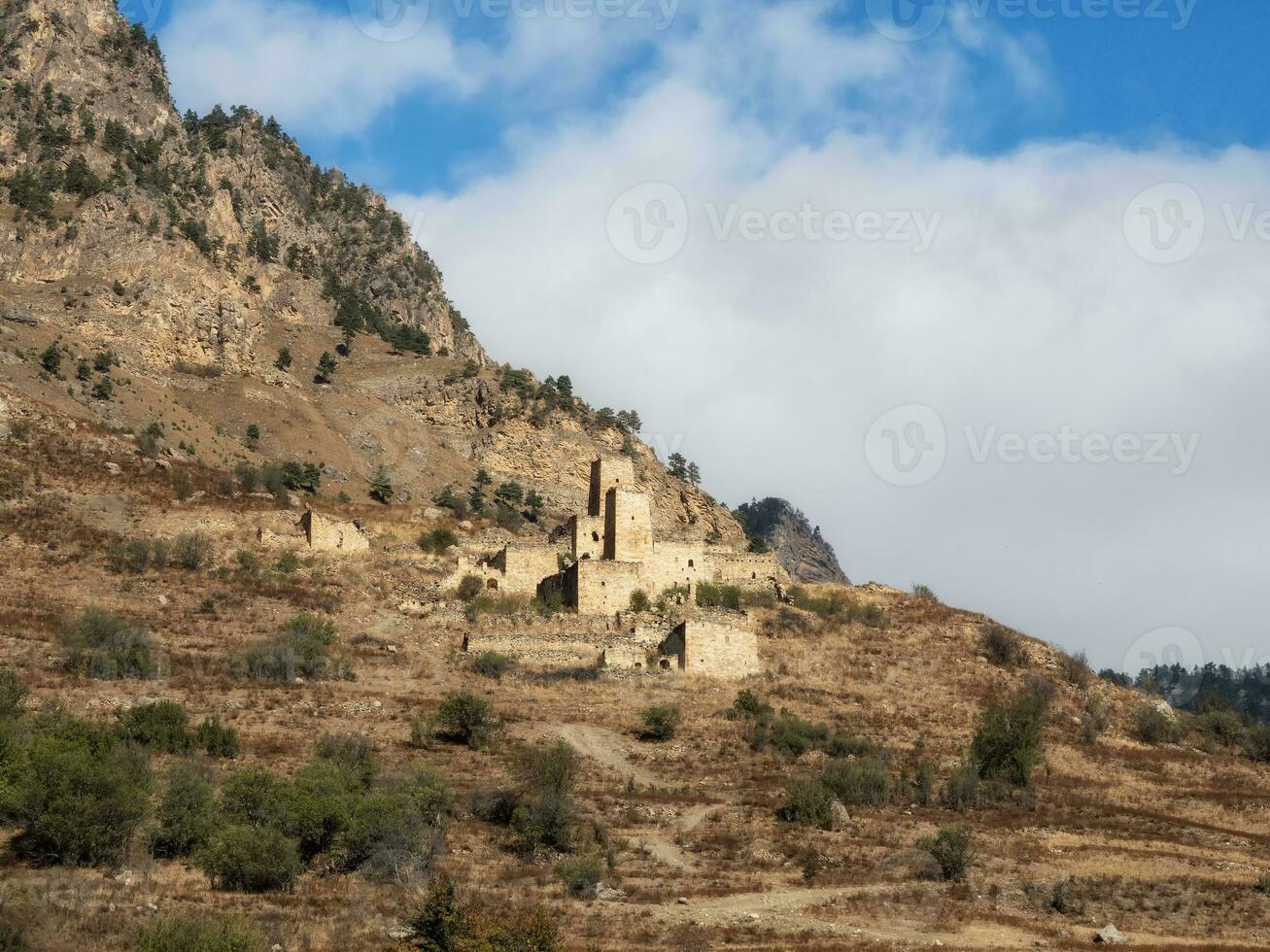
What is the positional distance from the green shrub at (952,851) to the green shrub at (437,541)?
26.9m

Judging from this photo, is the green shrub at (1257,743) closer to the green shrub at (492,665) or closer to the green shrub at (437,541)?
the green shrub at (492,665)

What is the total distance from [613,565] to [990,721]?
14374 millimetres

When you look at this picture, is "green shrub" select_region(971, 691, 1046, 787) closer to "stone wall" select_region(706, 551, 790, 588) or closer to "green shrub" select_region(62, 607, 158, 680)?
"stone wall" select_region(706, 551, 790, 588)

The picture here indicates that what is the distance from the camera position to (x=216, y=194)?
90.5 meters

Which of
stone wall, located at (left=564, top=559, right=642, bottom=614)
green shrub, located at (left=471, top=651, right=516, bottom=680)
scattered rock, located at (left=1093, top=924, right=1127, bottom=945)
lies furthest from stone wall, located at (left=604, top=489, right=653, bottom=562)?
scattered rock, located at (left=1093, top=924, right=1127, bottom=945)

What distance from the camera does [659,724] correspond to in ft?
107

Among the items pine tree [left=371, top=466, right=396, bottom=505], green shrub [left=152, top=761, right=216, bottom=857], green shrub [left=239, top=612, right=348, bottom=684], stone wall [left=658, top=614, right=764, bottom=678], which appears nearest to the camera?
green shrub [left=152, top=761, right=216, bottom=857]

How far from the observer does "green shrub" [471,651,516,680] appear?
37500 millimetres

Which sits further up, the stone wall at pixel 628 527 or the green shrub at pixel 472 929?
the stone wall at pixel 628 527

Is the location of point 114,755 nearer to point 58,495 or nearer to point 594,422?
point 58,495

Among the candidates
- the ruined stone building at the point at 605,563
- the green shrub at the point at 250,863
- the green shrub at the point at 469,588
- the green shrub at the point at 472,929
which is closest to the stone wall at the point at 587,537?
the ruined stone building at the point at 605,563

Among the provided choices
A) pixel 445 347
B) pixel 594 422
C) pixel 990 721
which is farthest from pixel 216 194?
pixel 990 721

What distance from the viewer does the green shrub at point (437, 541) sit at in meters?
49.2

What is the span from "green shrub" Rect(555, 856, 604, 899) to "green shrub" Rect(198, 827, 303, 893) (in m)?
4.27
